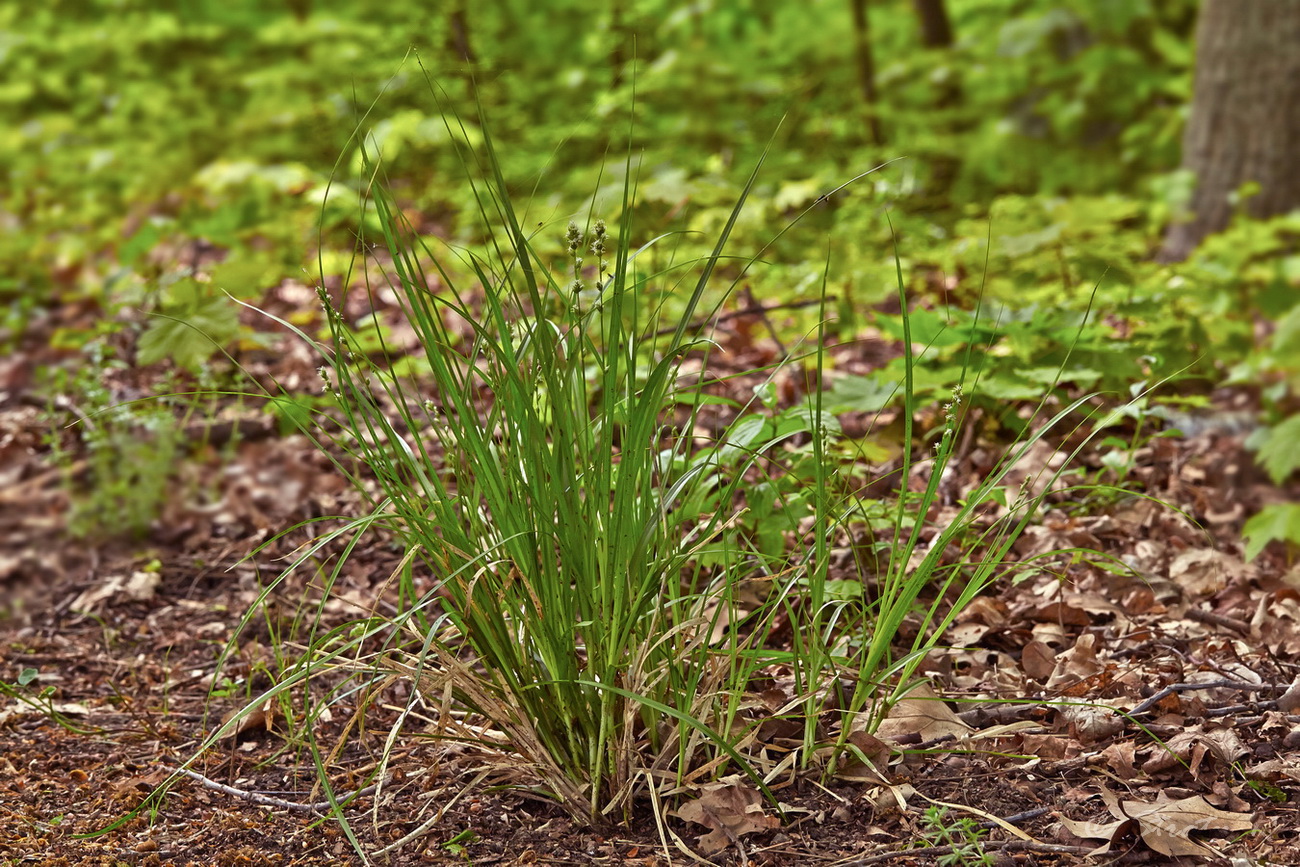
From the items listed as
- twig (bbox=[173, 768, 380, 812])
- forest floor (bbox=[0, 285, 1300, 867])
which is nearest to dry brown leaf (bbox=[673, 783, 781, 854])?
forest floor (bbox=[0, 285, 1300, 867])

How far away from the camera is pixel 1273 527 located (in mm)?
2035

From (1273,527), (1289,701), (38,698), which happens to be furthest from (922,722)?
(38,698)

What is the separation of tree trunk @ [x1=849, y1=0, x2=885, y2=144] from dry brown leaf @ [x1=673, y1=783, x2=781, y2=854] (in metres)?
4.79

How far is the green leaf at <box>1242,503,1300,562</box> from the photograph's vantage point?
1968 mm

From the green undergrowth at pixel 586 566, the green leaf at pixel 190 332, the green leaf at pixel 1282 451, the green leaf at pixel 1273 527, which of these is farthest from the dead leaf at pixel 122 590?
the green leaf at pixel 1282 451

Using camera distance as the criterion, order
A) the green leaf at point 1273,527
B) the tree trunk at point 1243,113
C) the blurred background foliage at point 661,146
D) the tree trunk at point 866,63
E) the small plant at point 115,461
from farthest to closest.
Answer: the tree trunk at point 866,63
the tree trunk at point 1243,113
the blurred background foliage at point 661,146
the small plant at point 115,461
the green leaf at point 1273,527

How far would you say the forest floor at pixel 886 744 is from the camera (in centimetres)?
143

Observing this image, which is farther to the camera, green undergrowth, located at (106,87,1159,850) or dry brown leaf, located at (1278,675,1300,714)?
dry brown leaf, located at (1278,675,1300,714)

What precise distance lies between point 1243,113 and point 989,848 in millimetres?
3913

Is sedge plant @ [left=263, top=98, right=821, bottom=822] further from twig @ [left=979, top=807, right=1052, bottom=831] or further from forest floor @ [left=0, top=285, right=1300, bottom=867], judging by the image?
twig @ [left=979, top=807, right=1052, bottom=831]

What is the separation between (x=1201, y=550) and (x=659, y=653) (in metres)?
1.35

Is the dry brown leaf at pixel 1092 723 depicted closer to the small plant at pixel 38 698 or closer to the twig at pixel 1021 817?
the twig at pixel 1021 817

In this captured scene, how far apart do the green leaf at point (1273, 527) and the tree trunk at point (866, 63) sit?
3969mm

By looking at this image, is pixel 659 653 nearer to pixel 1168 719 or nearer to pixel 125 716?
pixel 1168 719
